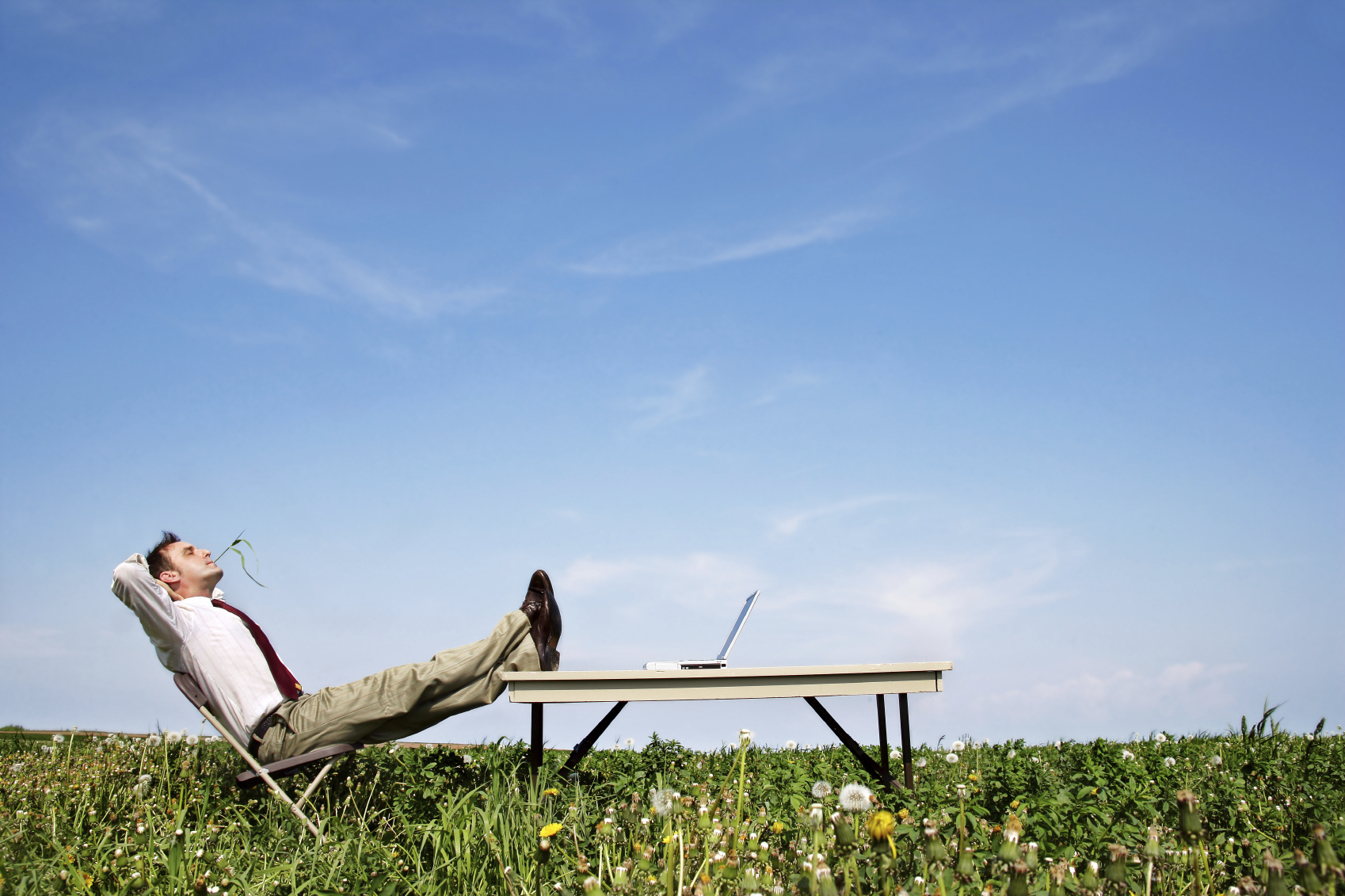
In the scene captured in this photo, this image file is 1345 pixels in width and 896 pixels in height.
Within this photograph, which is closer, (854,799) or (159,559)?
(854,799)

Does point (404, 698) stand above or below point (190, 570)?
below

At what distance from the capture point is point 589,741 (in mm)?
5223

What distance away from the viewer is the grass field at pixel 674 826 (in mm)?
3080

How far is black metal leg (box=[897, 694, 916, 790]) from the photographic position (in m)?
5.04

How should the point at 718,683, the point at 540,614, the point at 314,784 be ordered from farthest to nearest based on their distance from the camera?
the point at 540,614
the point at 718,683
the point at 314,784

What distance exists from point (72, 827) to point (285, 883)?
1711 millimetres

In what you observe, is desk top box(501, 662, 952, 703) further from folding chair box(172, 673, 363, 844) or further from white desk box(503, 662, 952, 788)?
folding chair box(172, 673, 363, 844)

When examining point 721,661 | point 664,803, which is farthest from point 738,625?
point 664,803

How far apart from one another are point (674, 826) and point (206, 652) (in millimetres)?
2853

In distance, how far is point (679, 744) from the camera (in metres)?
6.27

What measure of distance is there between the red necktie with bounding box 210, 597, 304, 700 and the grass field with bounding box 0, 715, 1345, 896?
0.54 m

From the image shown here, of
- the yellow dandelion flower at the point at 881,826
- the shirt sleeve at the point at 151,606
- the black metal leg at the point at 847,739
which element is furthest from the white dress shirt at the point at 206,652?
the yellow dandelion flower at the point at 881,826

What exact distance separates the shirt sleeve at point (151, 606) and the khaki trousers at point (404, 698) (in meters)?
0.68

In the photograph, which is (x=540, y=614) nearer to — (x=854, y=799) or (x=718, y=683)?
(x=718, y=683)
